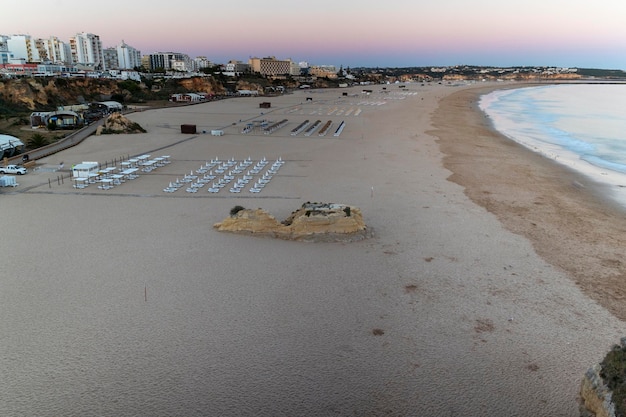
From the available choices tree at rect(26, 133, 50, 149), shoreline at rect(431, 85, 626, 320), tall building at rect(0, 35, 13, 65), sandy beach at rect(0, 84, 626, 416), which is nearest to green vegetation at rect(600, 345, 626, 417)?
sandy beach at rect(0, 84, 626, 416)

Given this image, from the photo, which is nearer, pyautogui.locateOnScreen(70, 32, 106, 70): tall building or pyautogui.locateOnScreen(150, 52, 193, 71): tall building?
pyautogui.locateOnScreen(70, 32, 106, 70): tall building

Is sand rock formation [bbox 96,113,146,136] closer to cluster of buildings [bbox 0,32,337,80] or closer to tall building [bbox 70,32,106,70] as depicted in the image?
cluster of buildings [bbox 0,32,337,80]

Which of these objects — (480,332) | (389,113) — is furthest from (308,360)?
(389,113)

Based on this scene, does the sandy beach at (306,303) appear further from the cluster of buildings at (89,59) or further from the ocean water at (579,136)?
the cluster of buildings at (89,59)

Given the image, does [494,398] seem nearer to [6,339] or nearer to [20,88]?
[6,339]

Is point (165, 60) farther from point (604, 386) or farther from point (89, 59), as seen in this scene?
point (604, 386)

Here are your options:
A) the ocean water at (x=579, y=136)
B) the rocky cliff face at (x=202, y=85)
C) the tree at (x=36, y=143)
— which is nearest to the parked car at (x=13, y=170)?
the tree at (x=36, y=143)

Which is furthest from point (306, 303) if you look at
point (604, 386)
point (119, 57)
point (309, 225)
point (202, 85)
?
point (119, 57)
